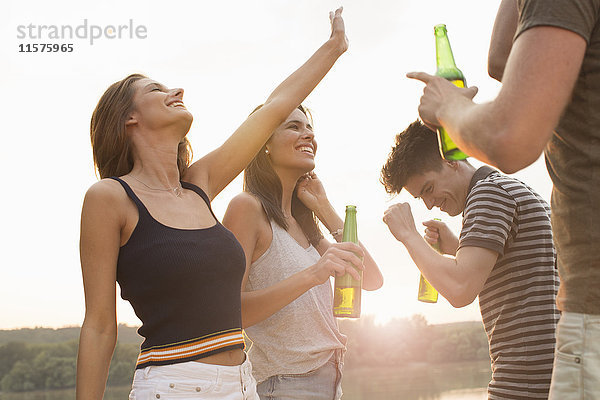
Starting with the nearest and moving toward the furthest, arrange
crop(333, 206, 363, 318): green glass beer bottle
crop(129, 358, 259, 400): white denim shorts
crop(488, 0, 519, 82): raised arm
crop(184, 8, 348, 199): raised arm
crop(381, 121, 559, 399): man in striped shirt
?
crop(488, 0, 519, 82): raised arm
crop(129, 358, 259, 400): white denim shorts
crop(381, 121, 559, 399): man in striped shirt
crop(184, 8, 348, 199): raised arm
crop(333, 206, 363, 318): green glass beer bottle

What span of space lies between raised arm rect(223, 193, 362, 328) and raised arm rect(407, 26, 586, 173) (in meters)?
1.04

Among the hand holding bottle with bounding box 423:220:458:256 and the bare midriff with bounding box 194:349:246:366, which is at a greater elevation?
the hand holding bottle with bounding box 423:220:458:256

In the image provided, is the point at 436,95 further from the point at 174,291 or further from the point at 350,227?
the point at 350,227

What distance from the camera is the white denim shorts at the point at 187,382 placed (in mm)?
1624

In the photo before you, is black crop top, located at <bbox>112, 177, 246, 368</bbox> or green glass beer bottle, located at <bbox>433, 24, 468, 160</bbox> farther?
green glass beer bottle, located at <bbox>433, 24, 468, 160</bbox>

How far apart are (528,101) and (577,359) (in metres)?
0.47

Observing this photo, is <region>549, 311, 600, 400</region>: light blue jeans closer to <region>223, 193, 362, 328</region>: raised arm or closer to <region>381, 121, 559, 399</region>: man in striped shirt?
<region>381, 121, 559, 399</region>: man in striped shirt

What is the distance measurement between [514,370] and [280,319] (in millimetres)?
881

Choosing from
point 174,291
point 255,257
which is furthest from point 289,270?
point 174,291

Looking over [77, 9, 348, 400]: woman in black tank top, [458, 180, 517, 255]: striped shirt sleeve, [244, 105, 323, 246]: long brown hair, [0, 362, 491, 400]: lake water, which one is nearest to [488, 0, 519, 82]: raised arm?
[458, 180, 517, 255]: striped shirt sleeve

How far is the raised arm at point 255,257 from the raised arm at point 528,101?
1.04 m

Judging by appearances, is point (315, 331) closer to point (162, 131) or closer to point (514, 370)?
point (514, 370)

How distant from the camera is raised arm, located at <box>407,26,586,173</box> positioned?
1006mm

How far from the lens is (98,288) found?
1.68m
